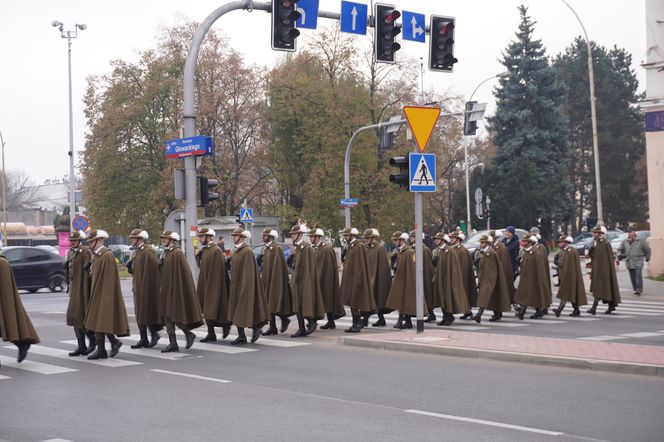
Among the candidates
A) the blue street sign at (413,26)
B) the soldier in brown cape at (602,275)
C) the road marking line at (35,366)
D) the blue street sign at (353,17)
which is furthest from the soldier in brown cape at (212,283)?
the soldier in brown cape at (602,275)

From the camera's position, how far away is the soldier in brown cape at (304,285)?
1620 centimetres

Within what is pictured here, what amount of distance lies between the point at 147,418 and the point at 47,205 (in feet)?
462

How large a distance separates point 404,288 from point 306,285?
1.95 meters

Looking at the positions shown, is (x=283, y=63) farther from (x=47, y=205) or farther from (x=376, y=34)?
(x=47, y=205)

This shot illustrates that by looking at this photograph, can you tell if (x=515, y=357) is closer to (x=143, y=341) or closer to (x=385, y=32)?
(x=143, y=341)

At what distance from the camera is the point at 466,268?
19.1m

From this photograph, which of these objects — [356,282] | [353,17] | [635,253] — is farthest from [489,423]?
[635,253]

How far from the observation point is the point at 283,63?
59.5m

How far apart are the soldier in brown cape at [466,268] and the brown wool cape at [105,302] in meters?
7.59

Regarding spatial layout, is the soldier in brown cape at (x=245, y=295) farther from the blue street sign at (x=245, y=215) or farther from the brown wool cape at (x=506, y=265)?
the blue street sign at (x=245, y=215)

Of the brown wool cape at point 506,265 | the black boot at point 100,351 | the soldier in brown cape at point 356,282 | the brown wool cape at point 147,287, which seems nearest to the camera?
the black boot at point 100,351

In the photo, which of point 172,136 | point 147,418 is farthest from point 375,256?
point 172,136

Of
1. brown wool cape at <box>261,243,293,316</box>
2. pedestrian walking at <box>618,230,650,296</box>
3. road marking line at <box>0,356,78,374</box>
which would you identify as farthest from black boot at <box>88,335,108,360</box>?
pedestrian walking at <box>618,230,650,296</box>

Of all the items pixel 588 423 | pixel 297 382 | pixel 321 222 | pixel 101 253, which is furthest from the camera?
pixel 321 222
